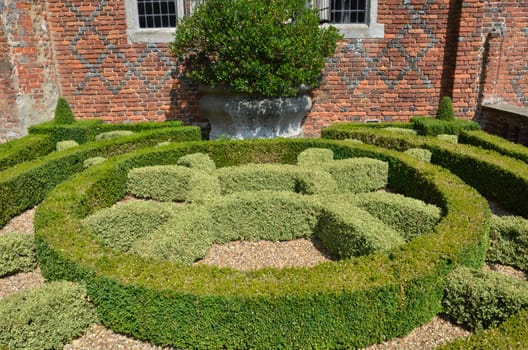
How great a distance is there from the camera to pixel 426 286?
376cm

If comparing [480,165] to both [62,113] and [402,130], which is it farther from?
A: [62,113]

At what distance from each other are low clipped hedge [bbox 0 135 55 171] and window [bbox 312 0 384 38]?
305 inches

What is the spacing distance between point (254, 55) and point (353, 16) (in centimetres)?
406

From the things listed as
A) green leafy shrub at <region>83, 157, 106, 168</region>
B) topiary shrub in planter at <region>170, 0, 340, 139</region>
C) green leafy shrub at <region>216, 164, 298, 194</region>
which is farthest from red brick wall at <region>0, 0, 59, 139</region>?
green leafy shrub at <region>216, 164, 298, 194</region>

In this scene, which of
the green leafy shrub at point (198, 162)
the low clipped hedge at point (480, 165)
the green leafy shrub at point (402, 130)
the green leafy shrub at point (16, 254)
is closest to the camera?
the green leafy shrub at point (16, 254)

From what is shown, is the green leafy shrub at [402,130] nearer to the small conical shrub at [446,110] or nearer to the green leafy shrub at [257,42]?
the small conical shrub at [446,110]

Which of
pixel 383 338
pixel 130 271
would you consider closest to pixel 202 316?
pixel 130 271

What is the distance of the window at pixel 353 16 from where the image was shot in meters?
11.3

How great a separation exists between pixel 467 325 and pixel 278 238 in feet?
8.94

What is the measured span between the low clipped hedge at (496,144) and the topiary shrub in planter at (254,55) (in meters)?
3.78

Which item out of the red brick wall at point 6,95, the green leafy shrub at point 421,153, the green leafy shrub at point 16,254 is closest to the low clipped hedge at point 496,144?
the green leafy shrub at point 421,153

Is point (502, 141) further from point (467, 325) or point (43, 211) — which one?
point (43, 211)

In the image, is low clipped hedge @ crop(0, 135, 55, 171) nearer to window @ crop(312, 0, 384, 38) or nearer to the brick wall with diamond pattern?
the brick wall with diamond pattern

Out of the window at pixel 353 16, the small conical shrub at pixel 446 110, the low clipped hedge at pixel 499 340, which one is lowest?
the low clipped hedge at pixel 499 340
